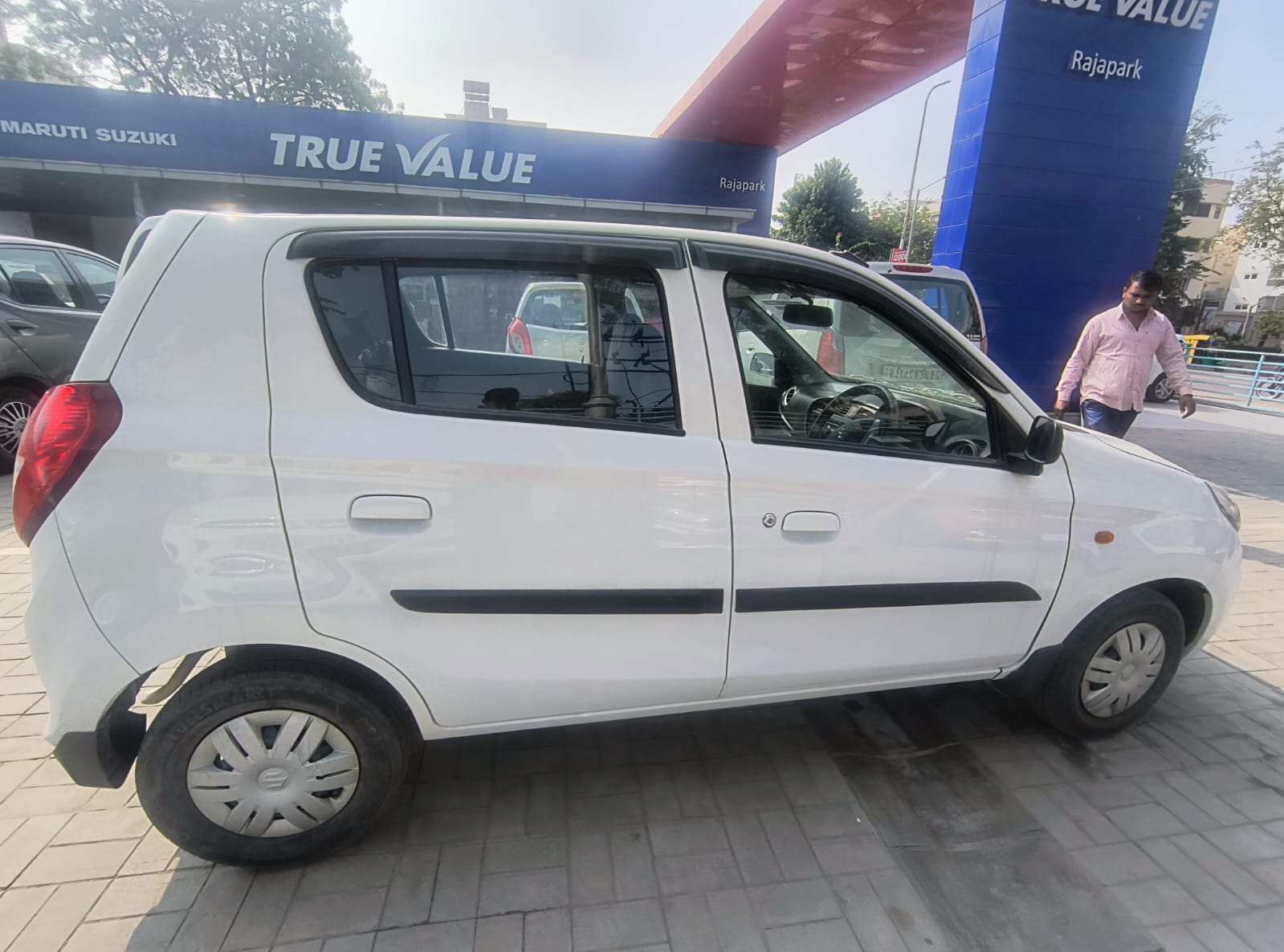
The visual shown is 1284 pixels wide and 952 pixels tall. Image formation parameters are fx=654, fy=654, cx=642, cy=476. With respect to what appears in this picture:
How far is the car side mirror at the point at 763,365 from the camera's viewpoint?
6.85ft

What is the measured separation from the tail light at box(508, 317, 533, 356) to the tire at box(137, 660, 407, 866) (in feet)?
3.47

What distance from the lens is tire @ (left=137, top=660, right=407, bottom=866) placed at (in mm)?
1733

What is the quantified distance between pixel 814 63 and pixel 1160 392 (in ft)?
29.7

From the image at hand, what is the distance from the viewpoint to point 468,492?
1.72m

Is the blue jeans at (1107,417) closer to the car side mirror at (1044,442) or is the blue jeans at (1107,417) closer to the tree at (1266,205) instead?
the car side mirror at (1044,442)

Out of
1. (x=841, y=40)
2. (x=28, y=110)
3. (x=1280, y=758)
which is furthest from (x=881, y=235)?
(x=1280, y=758)

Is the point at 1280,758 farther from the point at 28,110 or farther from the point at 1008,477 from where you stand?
the point at 28,110

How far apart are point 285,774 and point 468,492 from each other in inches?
37.6

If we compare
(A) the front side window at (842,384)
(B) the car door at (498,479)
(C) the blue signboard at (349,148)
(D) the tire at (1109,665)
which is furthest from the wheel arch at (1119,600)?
(C) the blue signboard at (349,148)

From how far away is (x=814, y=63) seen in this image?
10.4 m

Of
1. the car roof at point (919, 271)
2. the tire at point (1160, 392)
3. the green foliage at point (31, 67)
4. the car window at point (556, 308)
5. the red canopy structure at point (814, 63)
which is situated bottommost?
the tire at point (1160, 392)

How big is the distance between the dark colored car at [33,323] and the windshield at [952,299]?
7703 mm

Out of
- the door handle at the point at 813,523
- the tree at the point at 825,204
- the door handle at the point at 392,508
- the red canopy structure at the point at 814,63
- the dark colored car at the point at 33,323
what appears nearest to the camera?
the door handle at the point at 392,508

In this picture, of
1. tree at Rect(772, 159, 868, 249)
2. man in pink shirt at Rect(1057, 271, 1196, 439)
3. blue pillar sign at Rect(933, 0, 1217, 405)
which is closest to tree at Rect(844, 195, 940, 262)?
tree at Rect(772, 159, 868, 249)
